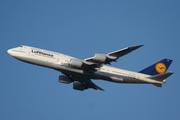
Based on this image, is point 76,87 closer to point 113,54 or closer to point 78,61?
point 78,61

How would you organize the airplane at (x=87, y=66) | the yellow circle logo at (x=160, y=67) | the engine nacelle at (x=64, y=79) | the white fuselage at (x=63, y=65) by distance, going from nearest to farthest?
the airplane at (x=87, y=66), the white fuselage at (x=63, y=65), the engine nacelle at (x=64, y=79), the yellow circle logo at (x=160, y=67)

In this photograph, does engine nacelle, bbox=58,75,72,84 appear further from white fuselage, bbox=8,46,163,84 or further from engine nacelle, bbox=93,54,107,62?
engine nacelle, bbox=93,54,107,62

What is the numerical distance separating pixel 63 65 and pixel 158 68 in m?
19.9

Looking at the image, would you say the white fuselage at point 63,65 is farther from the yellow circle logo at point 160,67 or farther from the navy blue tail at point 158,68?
the yellow circle logo at point 160,67

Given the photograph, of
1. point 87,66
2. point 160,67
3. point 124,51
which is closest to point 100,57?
point 87,66

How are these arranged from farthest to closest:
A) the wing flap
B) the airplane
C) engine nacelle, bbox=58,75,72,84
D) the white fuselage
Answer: engine nacelle, bbox=58,75,72,84 → the white fuselage → the airplane → the wing flap

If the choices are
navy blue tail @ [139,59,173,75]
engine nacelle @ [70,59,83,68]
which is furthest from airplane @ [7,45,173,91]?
navy blue tail @ [139,59,173,75]

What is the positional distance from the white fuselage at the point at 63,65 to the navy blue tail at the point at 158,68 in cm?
286

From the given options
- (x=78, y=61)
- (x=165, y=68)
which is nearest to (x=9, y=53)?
(x=78, y=61)

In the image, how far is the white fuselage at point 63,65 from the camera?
48.2 m

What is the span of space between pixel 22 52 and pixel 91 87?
1718cm

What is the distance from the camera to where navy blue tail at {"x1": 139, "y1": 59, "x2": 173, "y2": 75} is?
5417 cm

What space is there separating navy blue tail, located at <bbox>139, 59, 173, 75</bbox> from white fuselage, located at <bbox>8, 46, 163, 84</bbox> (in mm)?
2857

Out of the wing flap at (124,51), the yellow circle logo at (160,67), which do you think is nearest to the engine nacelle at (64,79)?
the wing flap at (124,51)
